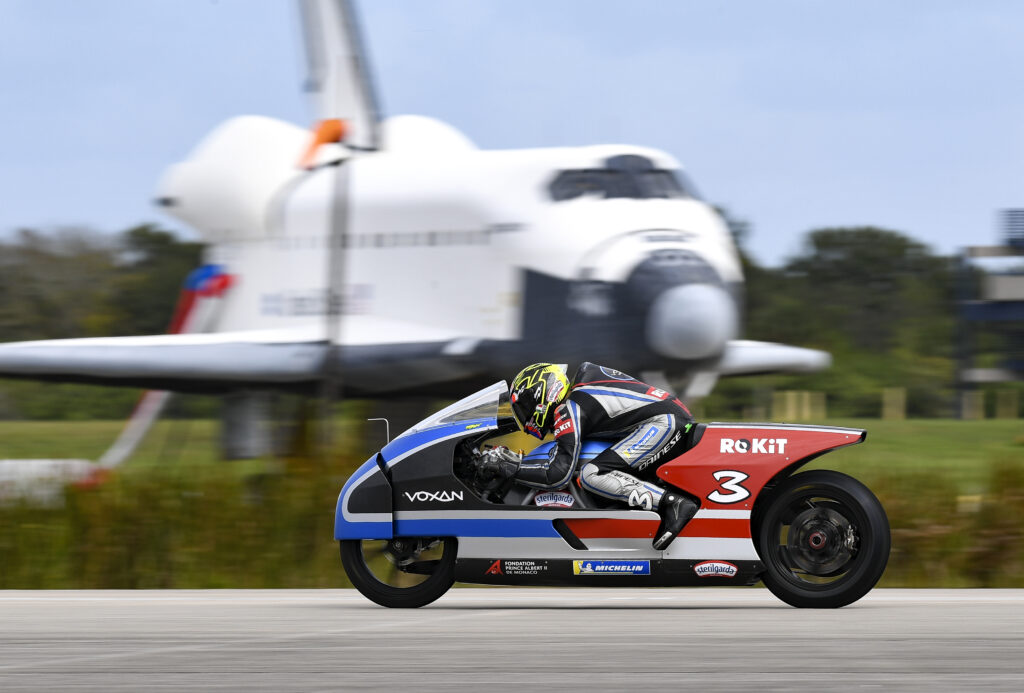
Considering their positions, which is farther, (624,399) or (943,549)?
(943,549)

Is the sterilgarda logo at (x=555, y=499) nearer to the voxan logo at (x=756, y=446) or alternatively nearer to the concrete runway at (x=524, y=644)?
the concrete runway at (x=524, y=644)

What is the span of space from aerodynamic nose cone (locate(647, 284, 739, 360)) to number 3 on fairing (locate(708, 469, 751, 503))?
35.3 feet

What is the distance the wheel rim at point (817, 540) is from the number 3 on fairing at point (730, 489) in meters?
0.21

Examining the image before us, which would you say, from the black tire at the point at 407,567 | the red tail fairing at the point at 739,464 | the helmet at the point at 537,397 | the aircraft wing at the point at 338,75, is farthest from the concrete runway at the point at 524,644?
the aircraft wing at the point at 338,75

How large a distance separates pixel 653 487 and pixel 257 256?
1675cm

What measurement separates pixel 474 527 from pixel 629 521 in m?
0.77

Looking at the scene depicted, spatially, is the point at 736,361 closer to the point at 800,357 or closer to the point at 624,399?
the point at 800,357

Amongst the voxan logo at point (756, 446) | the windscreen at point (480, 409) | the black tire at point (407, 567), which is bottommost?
the black tire at point (407, 567)

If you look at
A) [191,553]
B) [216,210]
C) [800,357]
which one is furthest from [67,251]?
[191,553]

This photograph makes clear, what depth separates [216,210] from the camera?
23.6m

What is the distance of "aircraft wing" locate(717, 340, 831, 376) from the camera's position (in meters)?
20.1

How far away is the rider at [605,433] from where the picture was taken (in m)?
6.96

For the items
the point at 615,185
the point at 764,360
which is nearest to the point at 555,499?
the point at 615,185

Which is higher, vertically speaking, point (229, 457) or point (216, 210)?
point (216, 210)
